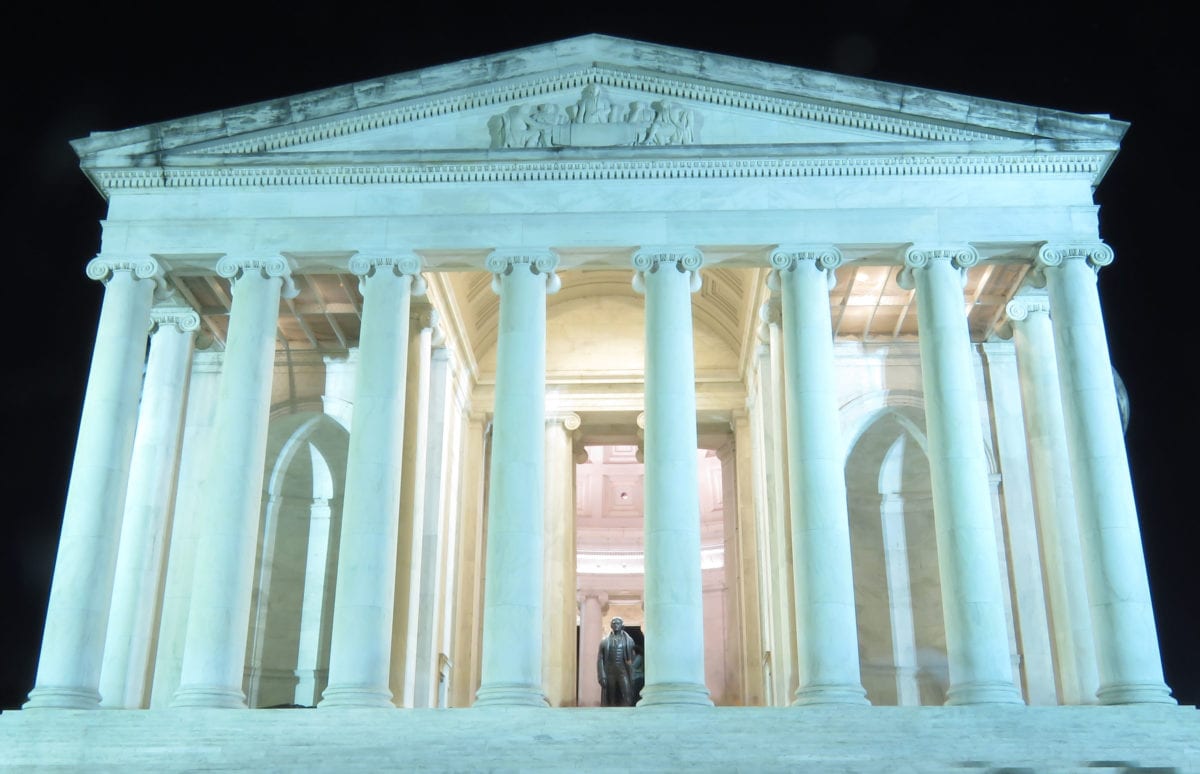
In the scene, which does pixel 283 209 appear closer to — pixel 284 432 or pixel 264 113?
pixel 264 113

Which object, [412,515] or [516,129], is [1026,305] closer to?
[516,129]

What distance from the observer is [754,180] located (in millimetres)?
43969

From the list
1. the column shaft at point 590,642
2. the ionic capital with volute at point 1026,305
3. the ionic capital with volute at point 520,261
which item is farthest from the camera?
the column shaft at point 590,642

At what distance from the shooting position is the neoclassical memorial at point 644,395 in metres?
38.7

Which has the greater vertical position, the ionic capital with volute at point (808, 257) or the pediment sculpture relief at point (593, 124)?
the pediment sculpture relief at point (593, 124)

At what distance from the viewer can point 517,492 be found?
1577 inches

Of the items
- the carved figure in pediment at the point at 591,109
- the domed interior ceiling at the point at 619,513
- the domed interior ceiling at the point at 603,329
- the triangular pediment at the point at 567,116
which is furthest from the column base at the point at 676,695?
the domed interior ceiling at the point at 619,513

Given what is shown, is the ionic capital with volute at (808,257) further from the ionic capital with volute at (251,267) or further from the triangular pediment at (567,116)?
the ionic capital with volute at (251,267)

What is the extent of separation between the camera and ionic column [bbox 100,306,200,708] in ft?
147

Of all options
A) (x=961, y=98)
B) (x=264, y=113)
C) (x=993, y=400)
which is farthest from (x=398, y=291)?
(x=993, y=400)

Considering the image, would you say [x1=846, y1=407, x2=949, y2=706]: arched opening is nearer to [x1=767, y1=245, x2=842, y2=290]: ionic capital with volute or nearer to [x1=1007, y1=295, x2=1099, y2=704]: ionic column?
[x1=1007, y1=295, x2=1099, y2=704]: ionic column

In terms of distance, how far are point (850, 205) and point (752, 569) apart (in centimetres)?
1980

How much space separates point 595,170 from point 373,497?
14.2 meters

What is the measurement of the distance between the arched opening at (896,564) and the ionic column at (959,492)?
11020 millimetres
